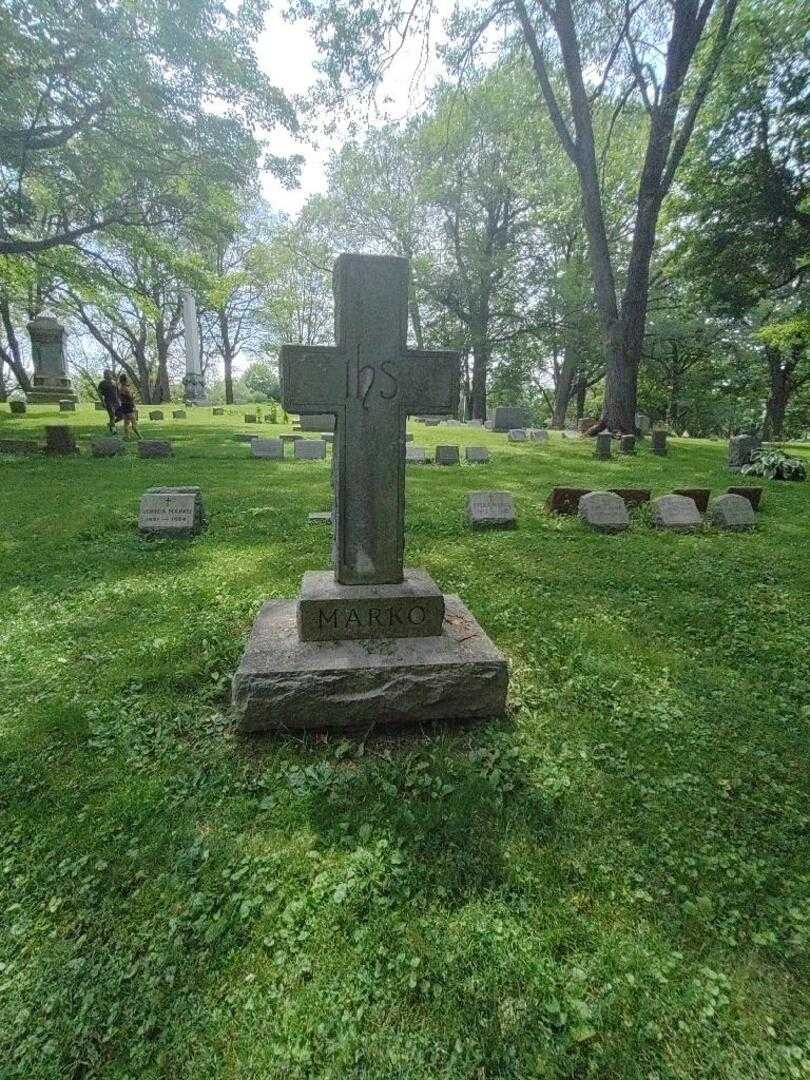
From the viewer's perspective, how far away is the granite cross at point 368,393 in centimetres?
291

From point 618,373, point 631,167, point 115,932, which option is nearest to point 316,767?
point 115,932

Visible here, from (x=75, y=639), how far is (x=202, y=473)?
7.15m

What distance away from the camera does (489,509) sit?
6805 mm

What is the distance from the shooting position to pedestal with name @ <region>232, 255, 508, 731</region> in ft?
9.09

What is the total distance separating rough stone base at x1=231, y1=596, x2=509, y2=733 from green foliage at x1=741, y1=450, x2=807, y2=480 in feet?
36.3

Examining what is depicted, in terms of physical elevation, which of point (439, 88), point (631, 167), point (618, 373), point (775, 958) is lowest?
point (775, 958)

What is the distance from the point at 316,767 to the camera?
8.49 feet

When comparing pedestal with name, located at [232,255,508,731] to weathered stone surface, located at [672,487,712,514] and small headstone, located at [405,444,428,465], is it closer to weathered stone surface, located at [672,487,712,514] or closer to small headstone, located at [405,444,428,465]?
weathered stone surface, located at [672,487,712,514]

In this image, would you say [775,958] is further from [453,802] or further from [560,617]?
[560,617]

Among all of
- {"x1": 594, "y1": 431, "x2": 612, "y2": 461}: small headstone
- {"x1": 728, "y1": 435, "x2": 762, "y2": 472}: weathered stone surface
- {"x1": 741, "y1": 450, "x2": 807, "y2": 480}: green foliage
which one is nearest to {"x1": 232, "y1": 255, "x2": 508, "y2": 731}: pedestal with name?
{"x1": 741, "y1": 450, "x2": 807, "y2": 480}: green foliage

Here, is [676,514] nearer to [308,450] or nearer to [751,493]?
[751,493]

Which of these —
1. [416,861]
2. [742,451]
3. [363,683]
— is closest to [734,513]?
[363,683]

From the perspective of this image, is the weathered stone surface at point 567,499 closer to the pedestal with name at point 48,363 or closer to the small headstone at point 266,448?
the small headstone at point 266,448

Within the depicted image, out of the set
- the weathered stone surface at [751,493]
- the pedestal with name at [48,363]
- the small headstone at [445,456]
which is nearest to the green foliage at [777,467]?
the weathered stone surface at [751,493]
